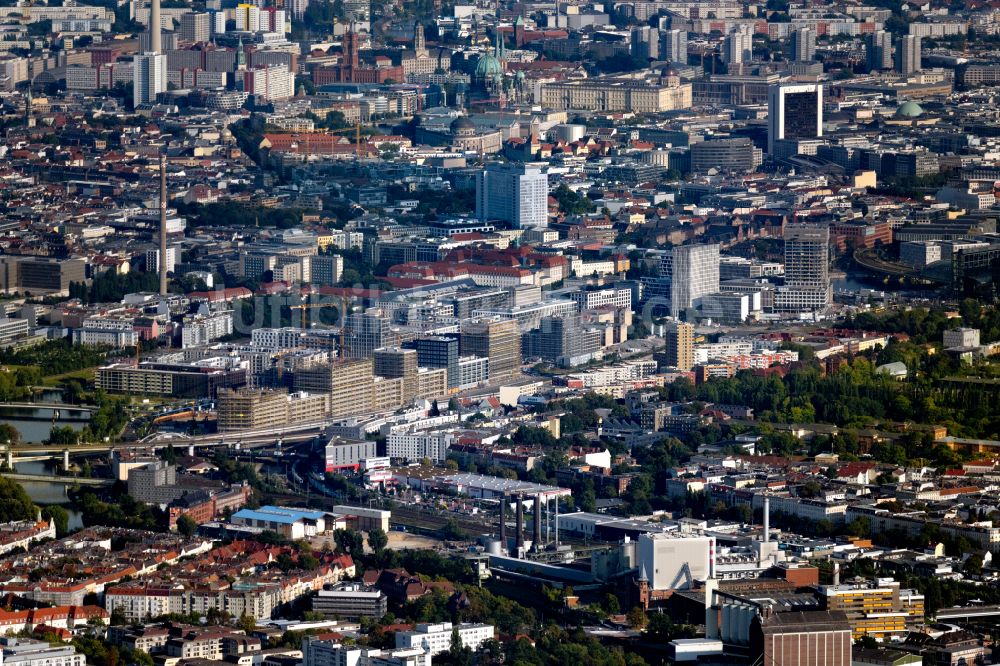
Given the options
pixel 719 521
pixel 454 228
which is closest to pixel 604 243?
pixel 454 228

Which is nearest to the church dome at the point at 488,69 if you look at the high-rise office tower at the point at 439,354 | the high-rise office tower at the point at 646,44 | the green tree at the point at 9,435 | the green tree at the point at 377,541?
the high-rise office tower at the point at 646,44

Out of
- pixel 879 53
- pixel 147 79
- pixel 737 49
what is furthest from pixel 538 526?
pixel 737 49

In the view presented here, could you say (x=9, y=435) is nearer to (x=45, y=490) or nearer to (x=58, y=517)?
(x=45, y=490)

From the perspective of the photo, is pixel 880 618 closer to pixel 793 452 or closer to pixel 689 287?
pixel 793 452

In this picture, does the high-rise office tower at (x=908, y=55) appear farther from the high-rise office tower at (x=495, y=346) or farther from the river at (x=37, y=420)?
the river at (x=37, y=420)

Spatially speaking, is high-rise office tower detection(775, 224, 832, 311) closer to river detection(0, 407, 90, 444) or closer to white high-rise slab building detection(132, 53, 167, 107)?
river detection(0, 407, 90, 444)
